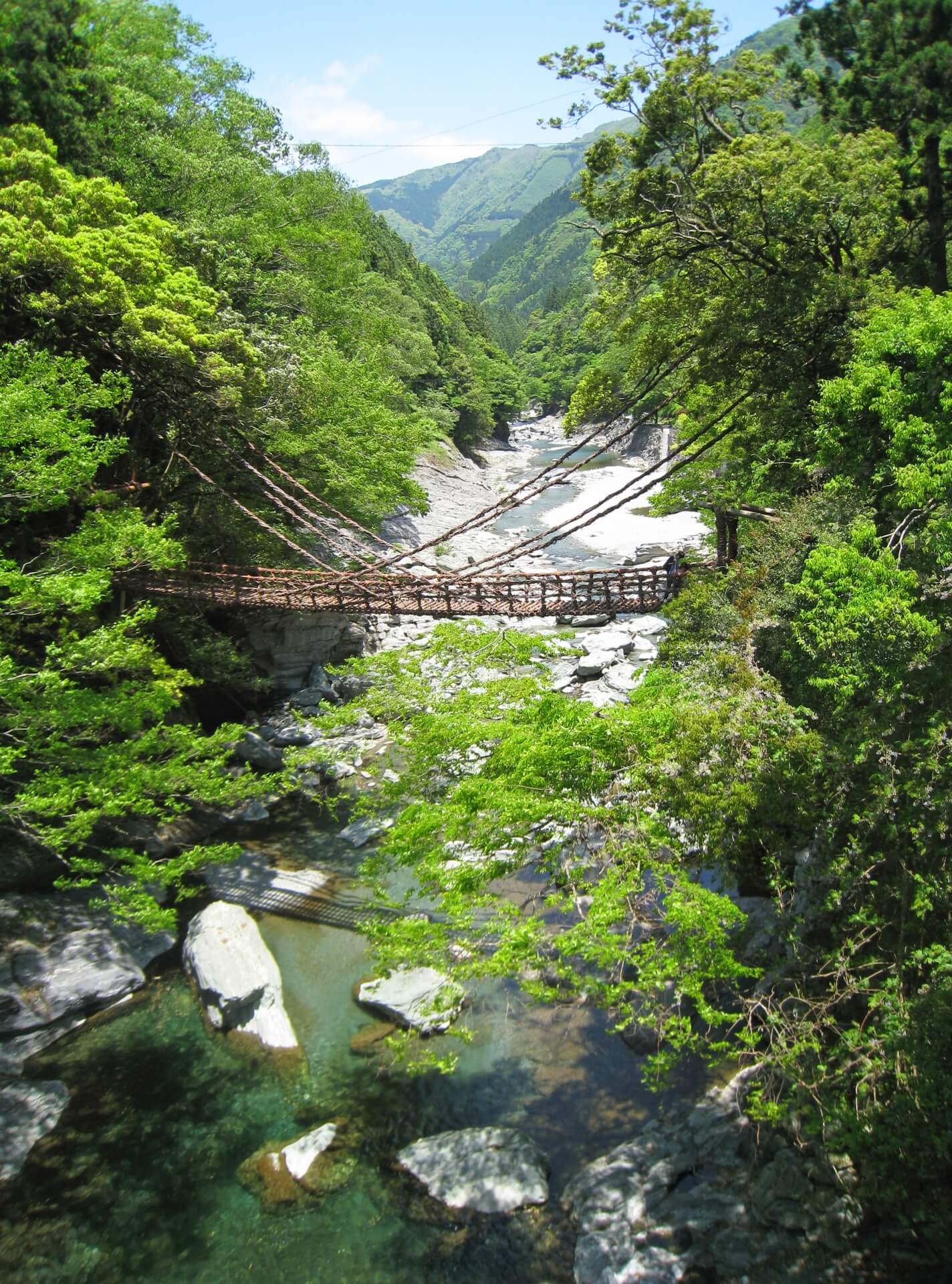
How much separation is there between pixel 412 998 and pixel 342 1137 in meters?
1.43

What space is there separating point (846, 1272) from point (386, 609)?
25.8 feet

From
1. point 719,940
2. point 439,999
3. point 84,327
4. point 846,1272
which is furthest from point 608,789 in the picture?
point 84,327

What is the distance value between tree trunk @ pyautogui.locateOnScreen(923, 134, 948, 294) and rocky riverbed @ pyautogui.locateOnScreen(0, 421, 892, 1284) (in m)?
6.37

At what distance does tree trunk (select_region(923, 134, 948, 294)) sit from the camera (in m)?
9.74

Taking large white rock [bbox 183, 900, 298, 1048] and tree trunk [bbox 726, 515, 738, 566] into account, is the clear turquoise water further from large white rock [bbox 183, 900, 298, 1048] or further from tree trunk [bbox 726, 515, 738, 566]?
tree trunk [bbox 726, 515, 738, 566]

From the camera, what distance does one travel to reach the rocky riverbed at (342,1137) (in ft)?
18.3

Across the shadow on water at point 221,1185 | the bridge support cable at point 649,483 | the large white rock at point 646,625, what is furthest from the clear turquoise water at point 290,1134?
the large white rock at point 646,625

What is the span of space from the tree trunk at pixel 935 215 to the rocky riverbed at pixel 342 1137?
20.9ft

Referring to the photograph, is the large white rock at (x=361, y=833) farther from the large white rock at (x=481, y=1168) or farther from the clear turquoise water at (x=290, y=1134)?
the large white rock at (x=481, y=1168)

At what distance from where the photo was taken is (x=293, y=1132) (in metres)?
6.73

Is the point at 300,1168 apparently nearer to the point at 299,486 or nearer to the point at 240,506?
the point at 299,486

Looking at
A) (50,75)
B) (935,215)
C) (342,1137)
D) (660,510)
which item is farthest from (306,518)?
(935,215)

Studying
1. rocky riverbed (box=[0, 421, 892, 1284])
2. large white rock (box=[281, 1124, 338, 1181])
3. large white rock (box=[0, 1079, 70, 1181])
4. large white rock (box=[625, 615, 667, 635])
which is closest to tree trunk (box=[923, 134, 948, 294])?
rocky riverbed (box=[0, 421, 892, 1284])

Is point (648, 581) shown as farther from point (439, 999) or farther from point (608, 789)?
point (439, 999)
